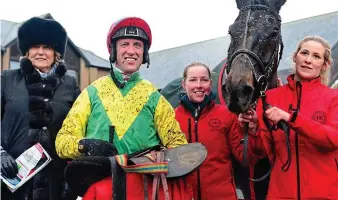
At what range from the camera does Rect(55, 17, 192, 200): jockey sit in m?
2.65

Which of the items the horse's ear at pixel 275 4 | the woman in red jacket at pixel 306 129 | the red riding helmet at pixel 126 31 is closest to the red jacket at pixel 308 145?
the woman in red jacket at pixel 306 129

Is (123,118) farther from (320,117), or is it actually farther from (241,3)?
(320,117)

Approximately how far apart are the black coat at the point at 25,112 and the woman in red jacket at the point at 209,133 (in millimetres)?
1027

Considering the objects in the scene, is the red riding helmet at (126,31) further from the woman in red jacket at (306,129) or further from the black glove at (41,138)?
the woman in red jacket at (306,129)

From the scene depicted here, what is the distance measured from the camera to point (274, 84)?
331 cm

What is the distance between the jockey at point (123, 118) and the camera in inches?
104

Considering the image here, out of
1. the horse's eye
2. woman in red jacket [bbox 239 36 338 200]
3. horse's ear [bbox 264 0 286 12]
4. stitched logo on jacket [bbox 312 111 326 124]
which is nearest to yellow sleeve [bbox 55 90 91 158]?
woman in red jacket [bbox 239 36 338 200]

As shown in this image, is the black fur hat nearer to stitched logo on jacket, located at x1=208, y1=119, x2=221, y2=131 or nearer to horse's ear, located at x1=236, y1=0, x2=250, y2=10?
stitched logo on jacket, located at x1=208, y1=119, x2=221, y2=131

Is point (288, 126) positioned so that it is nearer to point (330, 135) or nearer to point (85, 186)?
point (330, 135)

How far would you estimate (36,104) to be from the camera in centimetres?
345

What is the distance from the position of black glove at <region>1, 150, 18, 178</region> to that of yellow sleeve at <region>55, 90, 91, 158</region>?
61cm

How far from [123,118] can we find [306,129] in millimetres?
1174

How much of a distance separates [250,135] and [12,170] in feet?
5.81

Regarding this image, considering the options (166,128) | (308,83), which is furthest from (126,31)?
(308,83)
